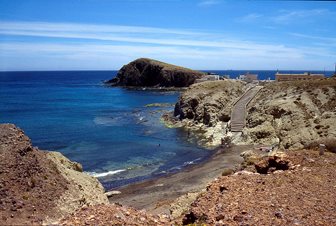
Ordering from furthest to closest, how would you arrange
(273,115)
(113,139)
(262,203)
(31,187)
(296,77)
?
1. (296,77)
2. (113,139)
3. (273,115)
4. (31,187)
5. (262,203)

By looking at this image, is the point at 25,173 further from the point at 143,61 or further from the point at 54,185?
the point at 143,61

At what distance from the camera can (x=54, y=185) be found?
1769 centimetres

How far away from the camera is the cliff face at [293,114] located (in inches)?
1426

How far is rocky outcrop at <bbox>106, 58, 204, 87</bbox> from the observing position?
139 metres

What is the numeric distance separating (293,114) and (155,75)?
105 meters

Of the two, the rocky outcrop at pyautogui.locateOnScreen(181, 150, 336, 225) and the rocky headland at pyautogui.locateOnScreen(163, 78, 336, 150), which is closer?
the rocky outcrop at pyautogui.locateOnScreen(181, 150, 336, 225)

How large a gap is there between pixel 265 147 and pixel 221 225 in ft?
91.7

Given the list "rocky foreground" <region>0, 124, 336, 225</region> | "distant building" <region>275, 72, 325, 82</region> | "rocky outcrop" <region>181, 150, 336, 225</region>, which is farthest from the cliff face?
"rocky outcrop" <region>181, 150, 336, 225</region>

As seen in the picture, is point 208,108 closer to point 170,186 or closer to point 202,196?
point 170,186

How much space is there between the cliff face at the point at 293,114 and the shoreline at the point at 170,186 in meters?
6.09

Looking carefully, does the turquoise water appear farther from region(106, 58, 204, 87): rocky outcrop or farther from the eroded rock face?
region(106, 58, 204, 87): rocky outcrop

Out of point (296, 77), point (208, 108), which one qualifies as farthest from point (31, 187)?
point (296, 77)

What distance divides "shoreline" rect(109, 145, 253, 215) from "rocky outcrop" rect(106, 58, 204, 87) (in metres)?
98.8

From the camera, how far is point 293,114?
4244cm
